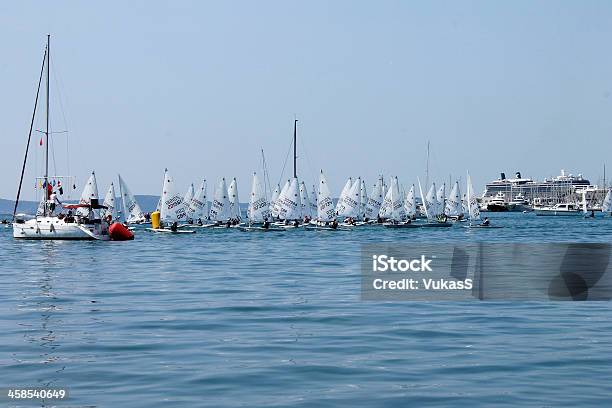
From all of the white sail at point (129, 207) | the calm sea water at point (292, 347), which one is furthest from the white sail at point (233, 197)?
the calm sea water at point (292, 347)

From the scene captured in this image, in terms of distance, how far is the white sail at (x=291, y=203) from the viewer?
93562 millimetres

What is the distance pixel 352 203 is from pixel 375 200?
1643 cm

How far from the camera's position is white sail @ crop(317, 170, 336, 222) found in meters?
96.4

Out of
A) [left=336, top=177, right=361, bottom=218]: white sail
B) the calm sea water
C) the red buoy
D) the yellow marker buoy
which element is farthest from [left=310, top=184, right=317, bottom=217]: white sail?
the calm sea water

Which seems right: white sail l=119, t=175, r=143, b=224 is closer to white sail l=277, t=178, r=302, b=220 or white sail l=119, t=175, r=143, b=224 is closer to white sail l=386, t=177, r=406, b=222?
white sail l=277, t=178, r=302, b=220

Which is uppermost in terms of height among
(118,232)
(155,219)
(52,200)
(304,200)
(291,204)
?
(52,200)

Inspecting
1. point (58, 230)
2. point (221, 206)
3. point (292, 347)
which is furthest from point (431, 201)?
point (292, 347)

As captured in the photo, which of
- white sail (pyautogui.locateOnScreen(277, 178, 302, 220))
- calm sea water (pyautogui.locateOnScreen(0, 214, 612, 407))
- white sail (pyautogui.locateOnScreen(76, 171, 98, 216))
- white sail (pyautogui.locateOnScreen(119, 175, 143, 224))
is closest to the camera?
calm sea water (pyautogui.locateOnScreen(0, 214, 612, 407))

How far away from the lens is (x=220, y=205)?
100 meters

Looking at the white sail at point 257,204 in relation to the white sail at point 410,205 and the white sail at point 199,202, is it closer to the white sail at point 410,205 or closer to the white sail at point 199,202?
the white sail at point 199,202

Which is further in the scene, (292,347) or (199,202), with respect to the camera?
(199,202)

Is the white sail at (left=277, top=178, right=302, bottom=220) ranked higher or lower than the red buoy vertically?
higher

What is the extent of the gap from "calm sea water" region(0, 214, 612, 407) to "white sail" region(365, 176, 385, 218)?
92.9m

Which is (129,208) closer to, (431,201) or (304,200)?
(304,200)
